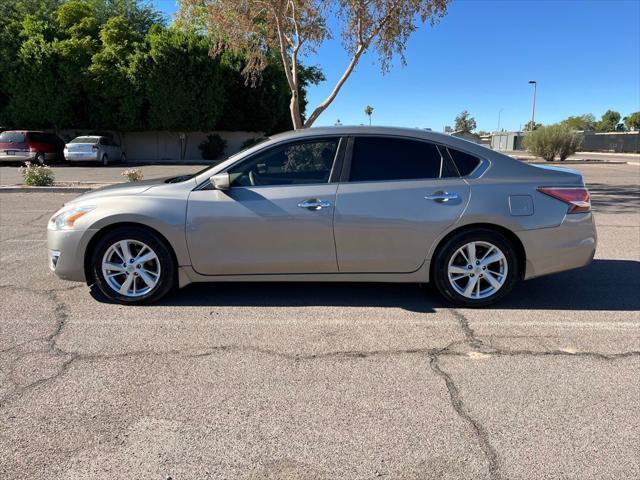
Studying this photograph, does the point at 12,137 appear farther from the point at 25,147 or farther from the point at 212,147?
the point at 212,147

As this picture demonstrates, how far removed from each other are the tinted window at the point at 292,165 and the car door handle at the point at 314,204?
228 millimetres

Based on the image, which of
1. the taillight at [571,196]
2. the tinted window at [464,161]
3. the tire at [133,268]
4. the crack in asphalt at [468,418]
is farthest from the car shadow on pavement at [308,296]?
the taillight at [571,196]

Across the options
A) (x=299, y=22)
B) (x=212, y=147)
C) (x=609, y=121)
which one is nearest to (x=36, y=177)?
(x=299, y=22)

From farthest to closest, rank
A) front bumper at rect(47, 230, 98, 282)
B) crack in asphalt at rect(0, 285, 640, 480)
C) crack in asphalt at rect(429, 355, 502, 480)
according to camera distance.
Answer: front bumper at rect(47, 230, 98, 282), crack in asphalt at rect(0, 285, 640, 480), crack in asphalt at rect(429, 355, 502, 480)

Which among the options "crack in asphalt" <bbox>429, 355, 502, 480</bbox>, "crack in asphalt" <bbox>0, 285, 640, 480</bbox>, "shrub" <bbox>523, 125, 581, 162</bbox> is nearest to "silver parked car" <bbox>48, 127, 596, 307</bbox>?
"crack in asphalt" <bbox>0, 285, 640, 480</bbox>

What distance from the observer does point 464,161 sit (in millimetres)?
4555

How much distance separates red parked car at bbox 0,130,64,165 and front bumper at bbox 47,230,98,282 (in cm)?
2197

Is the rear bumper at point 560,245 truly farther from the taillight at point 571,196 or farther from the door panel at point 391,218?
the door panel at point 391,218

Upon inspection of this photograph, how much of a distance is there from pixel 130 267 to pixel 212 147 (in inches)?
1127

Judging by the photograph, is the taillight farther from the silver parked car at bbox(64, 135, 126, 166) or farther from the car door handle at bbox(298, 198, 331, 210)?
the silver parked car at bbox(64, 135, 126, 166)

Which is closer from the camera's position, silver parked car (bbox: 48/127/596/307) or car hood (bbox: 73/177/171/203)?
silver parked car (bbox: 48/127/596/307)

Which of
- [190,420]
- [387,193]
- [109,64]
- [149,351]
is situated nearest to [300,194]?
[387,193]

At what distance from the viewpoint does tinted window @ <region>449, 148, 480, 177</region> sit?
Result: 454cm

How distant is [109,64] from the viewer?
90.6 feet
